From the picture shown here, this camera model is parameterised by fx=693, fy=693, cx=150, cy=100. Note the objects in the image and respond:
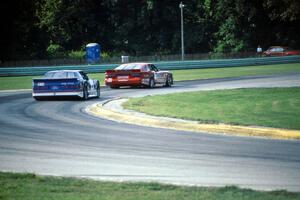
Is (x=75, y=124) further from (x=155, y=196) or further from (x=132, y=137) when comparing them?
(x=155, y=196)

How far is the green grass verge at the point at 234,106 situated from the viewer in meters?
15.9

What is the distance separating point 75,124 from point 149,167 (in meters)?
7.06

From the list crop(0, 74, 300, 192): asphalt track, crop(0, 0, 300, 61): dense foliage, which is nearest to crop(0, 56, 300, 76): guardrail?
crop(0, 0, 300, 61): dense foliage

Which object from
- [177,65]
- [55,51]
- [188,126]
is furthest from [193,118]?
[55,51]

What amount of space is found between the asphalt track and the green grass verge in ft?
5.84

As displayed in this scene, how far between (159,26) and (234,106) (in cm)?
7616

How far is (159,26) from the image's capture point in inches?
3743

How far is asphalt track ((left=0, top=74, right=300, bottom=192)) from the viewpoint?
29.9 ft

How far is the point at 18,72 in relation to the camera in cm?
4728

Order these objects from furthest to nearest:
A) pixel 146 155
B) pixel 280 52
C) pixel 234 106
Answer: pixel 280 52
pixel 234 106
pixel 146 155

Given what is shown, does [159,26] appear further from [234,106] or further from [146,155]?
[146,155]

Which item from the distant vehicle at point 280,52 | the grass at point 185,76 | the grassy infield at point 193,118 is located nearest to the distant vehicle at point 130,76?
the grass at point 185,76

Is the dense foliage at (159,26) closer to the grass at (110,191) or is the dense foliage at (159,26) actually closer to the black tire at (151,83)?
the black tire at (151,83)

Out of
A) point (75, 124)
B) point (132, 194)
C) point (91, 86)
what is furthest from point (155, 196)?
point (91, 86)
